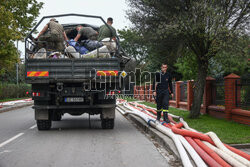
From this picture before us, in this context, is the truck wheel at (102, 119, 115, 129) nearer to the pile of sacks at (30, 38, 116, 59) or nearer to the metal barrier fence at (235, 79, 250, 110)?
the pile of sacks at (30, 38, 116, 59)

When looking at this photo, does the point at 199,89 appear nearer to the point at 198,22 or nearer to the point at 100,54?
the point at 198,22

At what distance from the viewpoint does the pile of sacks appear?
33.0 feet

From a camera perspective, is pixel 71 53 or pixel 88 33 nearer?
pixel 71 53

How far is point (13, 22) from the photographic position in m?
21.4

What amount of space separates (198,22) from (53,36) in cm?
461

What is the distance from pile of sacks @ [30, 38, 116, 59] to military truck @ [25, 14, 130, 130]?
153 mm

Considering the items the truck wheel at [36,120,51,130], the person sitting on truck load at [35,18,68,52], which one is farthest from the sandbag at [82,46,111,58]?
the truck wheel at [36,120,51,130]

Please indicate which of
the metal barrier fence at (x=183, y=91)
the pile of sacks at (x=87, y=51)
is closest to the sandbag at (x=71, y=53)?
the pile of sacks at (x=87, y=51)

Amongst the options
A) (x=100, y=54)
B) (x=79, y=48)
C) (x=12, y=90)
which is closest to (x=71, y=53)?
(x=79, y=48)

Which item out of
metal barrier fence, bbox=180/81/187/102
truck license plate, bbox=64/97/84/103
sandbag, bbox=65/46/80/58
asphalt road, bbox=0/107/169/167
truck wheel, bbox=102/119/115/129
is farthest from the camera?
metal barrier fence, bbox=180/81/187/102

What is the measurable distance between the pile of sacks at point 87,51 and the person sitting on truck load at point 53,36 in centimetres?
35

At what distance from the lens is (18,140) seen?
8.80 m

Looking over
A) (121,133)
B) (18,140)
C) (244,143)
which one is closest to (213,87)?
(121,133)

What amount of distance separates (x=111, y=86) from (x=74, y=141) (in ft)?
7.30
